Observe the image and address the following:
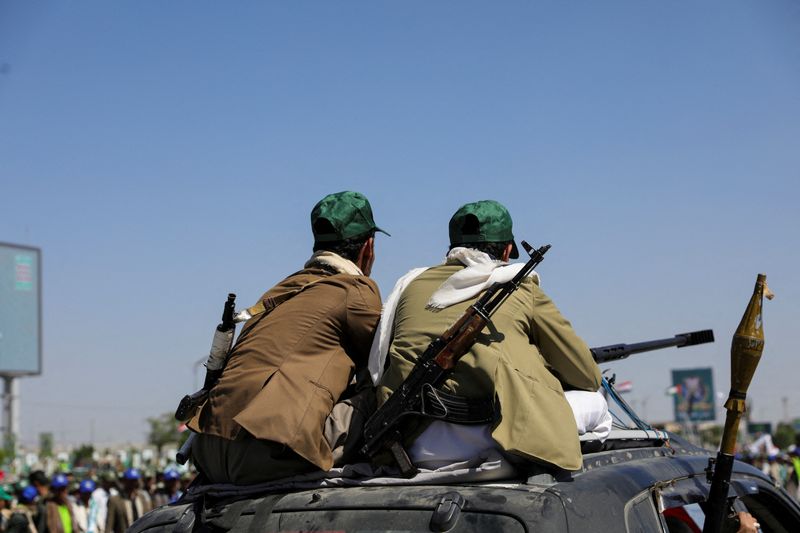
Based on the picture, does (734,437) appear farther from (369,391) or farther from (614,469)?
(369,391)

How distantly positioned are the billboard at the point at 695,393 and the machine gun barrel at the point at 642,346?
243ft

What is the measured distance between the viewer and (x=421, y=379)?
343cm

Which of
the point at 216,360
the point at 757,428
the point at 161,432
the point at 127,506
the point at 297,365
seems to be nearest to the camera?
the point at 297,365

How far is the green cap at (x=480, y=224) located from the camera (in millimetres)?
3965

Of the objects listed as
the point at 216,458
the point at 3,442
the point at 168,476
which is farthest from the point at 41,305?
the point at 216,458

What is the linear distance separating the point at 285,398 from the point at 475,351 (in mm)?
644

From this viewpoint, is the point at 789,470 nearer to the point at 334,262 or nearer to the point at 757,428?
the point at 334,262

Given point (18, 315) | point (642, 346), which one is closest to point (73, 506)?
point (642, 346)

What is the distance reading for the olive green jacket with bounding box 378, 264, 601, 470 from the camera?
10.6 feet

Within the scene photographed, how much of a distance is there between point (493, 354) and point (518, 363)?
3.5 inches

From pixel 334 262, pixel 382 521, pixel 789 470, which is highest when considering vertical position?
pixel 334 262

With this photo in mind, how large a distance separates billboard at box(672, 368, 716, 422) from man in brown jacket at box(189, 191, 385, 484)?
75.3 meters

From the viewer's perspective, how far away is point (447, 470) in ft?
10.9

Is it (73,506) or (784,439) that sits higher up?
(73,506)
